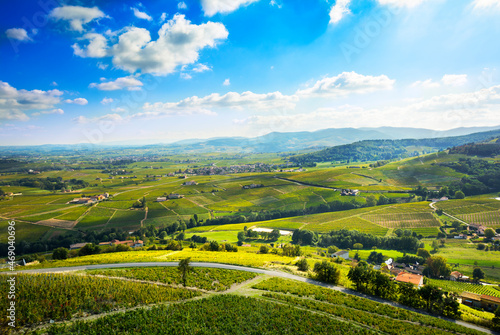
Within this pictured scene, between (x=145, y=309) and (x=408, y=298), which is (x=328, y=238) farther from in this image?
(x=145, y=309)

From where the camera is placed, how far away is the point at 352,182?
157875 millimetres

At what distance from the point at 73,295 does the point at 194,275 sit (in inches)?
606

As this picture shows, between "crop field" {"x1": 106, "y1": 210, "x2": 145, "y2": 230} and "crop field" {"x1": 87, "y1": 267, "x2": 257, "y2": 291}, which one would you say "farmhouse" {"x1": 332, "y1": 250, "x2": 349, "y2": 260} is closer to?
"crop field" {"x1": 87, "y1": 267, "x2": 257, "y2": 291}

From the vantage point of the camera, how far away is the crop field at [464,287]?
5016 cm

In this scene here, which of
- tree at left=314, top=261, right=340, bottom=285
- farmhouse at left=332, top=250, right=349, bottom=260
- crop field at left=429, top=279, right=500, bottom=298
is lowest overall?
farmhouse at left=332, top=250, right=349, bottom=260

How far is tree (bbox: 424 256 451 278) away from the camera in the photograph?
59.7 m

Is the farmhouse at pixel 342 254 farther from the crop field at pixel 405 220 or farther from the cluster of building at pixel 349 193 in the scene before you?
the cluster of building at pixel 349 193

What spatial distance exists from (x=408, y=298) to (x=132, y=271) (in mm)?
39989

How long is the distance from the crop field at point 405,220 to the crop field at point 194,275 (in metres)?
81.6

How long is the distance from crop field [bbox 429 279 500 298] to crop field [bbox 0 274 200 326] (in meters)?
55.8

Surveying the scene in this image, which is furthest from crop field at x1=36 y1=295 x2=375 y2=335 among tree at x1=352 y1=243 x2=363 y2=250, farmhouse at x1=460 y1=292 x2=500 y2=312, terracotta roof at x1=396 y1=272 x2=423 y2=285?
tree at x1=352 y1=243 x2=363 y2=250

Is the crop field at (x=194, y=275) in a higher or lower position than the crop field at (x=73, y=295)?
lower

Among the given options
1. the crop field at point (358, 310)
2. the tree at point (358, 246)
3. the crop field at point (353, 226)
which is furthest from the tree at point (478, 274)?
the crop field at point (358, 310)

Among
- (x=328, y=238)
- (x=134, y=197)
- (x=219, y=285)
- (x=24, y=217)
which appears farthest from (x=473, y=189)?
(x=24, y=217)
